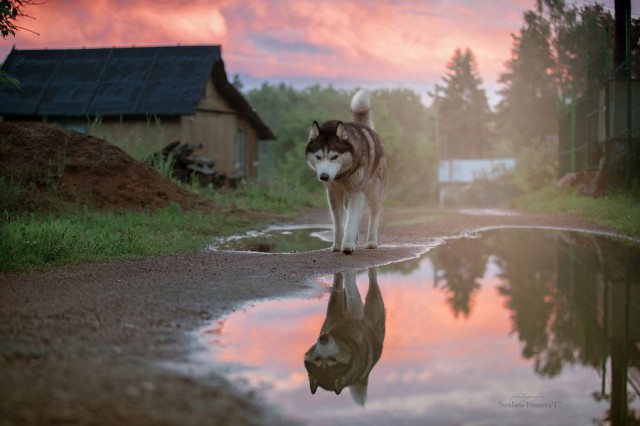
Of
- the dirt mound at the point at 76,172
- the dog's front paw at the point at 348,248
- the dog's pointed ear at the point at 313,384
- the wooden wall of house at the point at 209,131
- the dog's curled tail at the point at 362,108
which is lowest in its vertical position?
the dog's pointed ear at the point at 313,384

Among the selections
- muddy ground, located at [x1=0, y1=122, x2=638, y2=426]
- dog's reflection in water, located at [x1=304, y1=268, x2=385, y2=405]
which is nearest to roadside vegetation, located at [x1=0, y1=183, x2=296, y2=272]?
muddy ground, located at [x1=0, y1=122, x2=638, y2=426]

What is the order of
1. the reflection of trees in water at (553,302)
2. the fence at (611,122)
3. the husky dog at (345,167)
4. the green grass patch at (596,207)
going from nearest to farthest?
the reflection of trees in water at (553,302)
the husky dog at (345,167)
the green grass patch at (596,207)
the fence at (611,122)

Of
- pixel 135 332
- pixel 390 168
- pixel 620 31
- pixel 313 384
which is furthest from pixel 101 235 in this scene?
pixel 390 168

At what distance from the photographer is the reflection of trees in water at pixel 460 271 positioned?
5355mm

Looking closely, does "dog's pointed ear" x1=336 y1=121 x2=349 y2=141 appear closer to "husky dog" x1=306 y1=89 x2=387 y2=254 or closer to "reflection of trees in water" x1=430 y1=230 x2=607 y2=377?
"husky dog" x1=306 y1=89 x2=387 y2=254

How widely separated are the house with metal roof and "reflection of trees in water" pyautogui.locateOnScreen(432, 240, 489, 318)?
668 inches

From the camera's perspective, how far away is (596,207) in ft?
47.7

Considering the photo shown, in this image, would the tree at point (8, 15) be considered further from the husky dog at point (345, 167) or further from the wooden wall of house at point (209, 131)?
the wooden wall of house at point (209, 131)

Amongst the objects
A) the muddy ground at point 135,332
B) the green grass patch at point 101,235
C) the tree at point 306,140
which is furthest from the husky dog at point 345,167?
the tree at point 306,140

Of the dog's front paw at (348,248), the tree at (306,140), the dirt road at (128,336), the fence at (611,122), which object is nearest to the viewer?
the dirt road at (128,336)

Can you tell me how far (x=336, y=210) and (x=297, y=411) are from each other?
5.64 metres

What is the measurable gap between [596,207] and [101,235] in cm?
1122

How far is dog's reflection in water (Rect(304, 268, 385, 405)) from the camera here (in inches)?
128

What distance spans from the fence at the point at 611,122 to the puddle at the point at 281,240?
7704mm
